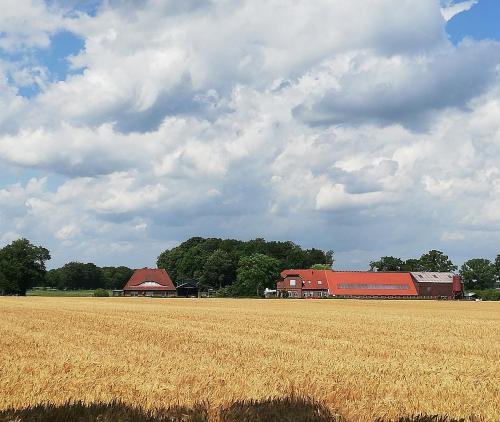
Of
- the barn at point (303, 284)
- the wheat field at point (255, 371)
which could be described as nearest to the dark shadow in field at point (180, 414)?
the wheat field at point (255, 371)

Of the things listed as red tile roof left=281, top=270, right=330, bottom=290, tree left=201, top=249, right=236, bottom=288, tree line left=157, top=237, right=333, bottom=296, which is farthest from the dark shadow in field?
tree left=201, top=249, right=236, bottom=288

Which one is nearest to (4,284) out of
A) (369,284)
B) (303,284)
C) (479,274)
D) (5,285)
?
(5,285)

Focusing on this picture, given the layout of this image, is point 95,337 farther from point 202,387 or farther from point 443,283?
point 443,283

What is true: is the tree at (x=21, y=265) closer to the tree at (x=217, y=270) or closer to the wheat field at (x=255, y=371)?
the tree at (x=217, y=270)

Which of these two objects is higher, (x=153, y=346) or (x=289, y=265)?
(x=289, y=265)

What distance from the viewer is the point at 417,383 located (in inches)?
454

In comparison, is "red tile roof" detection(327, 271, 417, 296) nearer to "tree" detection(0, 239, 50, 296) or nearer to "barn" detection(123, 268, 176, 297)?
"barn" detection(123, 268, 176, 297)

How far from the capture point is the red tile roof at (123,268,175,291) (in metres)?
145

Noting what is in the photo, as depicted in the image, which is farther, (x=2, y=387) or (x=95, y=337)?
(x=95, y=337)

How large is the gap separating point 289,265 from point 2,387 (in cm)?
18695

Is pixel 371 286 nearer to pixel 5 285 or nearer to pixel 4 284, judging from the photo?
pixel 5 285

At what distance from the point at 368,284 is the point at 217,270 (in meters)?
50.9

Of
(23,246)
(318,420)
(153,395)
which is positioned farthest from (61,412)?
(23,246)

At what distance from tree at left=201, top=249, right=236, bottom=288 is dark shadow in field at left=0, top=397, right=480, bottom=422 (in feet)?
542
